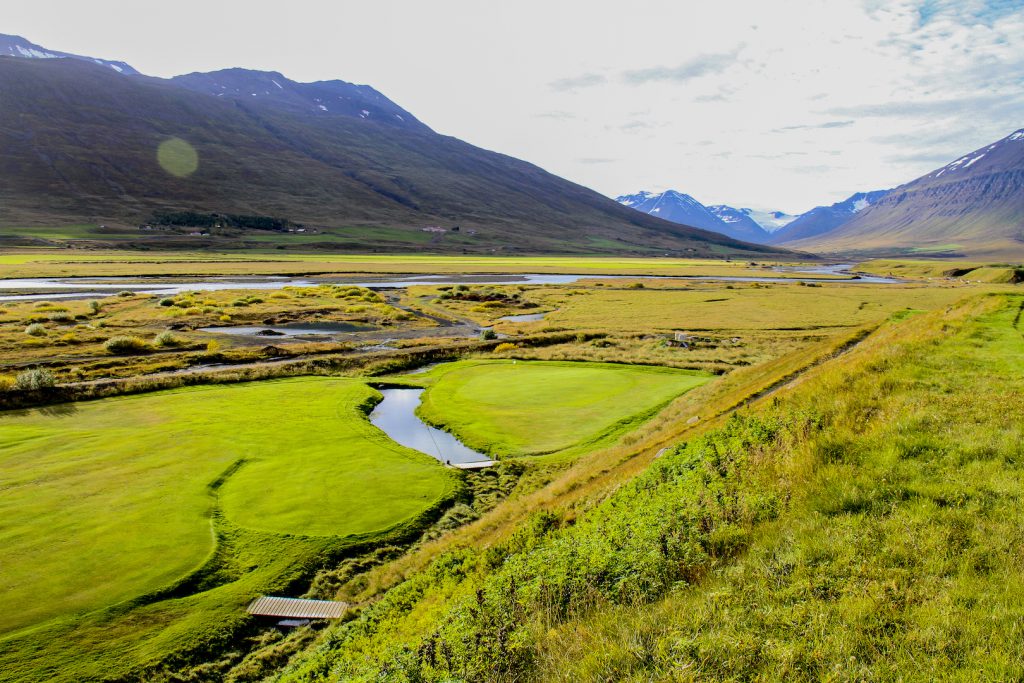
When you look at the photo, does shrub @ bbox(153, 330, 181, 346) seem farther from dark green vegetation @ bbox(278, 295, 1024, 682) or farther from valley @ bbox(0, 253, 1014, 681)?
dark green vegetation @ bbox(278, 295, 1024, 682)

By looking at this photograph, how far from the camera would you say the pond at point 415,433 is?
25484 millimetres

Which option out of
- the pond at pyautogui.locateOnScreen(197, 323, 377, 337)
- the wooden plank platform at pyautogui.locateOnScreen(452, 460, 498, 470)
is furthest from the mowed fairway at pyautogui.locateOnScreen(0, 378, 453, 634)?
the pond at pyautogui.locateOnScreen(197, 323, 377, 337)

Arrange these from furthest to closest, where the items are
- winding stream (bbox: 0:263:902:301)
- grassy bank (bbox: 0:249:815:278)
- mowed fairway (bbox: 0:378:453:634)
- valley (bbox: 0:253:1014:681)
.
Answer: grassy bank (bbox: 0:249:815:278)
winding stream (bbox: 0:263:902:301)
mowed fairway (bbox: 0:378:453:634)
valley (bbox: 0:253:1014:681)

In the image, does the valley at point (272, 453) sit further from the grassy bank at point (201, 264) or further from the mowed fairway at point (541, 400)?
the grassy bank at point (201, 264)

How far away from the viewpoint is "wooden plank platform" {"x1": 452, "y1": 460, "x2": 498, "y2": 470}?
77.5ft

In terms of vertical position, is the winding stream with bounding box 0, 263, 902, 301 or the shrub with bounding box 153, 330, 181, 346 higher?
the winding stream with bounding box 0, 263, 902, 301

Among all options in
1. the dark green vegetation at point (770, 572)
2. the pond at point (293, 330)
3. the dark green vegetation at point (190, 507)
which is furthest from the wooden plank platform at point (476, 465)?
the pond at point (293, 330)

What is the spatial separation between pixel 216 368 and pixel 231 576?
3215 centimetres

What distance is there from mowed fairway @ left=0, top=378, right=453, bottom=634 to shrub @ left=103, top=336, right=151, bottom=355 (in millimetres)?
20373

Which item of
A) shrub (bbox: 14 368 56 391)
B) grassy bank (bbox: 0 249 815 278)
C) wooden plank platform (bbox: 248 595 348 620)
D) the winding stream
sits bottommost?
wooden plank platform (bbox: 248 595 348 620)

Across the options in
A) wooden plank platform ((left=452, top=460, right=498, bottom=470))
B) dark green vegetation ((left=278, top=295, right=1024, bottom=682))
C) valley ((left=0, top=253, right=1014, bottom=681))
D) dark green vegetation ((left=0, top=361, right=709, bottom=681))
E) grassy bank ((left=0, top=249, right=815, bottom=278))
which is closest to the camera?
dark green vegetation ((left=278, top=295, right=1024, bottom=682))

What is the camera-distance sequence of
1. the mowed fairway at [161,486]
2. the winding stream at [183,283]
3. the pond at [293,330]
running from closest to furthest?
the mowed fairway at [161,486] < the pond at [293,330] < the winding stream at [183,283]

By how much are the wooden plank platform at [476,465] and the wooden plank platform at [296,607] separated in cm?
1006

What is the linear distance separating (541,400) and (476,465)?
34.8ft
